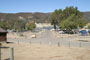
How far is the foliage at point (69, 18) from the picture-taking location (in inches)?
2648

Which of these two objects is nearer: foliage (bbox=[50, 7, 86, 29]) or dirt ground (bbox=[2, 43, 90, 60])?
dirt ground (bbox=[2, 43, 90, 60])

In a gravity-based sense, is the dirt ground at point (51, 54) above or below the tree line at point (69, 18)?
below

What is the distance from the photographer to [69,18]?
70.3 meters

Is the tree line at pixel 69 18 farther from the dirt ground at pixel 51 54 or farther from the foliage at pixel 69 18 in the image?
→ the dirt ground at pixel 51 54

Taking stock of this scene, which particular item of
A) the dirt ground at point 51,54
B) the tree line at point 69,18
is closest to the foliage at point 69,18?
the tree line at point 69,18

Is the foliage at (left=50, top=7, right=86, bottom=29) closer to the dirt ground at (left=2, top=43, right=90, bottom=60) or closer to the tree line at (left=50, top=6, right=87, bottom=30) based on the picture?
the tree line at (left=50, top=6, right=87, bottom=30)

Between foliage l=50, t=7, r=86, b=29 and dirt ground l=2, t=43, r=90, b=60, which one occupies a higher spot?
foliage l=50, t=7, r=86, b=29

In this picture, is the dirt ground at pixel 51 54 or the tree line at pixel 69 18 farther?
the tree line at pixel 69 18

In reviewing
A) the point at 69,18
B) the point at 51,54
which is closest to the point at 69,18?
the point at 69,18

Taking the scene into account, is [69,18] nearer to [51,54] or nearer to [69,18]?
[69,18]

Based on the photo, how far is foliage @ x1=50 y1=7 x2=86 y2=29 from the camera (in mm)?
67250

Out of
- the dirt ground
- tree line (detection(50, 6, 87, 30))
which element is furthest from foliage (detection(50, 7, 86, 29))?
the dirt ground

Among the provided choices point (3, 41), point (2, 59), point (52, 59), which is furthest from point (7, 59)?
point (3, 41)

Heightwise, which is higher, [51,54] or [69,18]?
[69,18]
